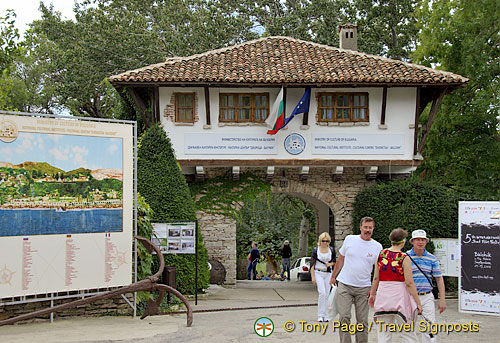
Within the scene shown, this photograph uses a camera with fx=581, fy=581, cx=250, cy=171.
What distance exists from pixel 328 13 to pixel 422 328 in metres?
23.6

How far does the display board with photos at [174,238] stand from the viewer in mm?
12594

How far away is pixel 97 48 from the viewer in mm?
27969

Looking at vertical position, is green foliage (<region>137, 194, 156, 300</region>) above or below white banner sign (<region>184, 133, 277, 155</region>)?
below

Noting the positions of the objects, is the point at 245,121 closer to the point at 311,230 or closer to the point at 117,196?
the point at 117,196

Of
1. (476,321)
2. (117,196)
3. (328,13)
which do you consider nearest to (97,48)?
(328,13)

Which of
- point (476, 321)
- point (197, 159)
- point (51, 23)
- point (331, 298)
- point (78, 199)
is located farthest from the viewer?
point (51, 23)

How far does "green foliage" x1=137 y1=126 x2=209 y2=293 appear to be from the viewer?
47.3 ft

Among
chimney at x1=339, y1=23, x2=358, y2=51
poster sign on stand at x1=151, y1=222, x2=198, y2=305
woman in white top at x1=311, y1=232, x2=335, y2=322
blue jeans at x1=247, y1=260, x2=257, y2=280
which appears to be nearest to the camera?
woman in white top at x1=311, y1=232, x2=335, y2=322

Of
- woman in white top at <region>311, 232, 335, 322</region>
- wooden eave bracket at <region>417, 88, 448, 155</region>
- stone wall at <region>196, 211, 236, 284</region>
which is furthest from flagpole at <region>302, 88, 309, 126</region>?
woman in white top at <region>311, 232, 335, 322</region>

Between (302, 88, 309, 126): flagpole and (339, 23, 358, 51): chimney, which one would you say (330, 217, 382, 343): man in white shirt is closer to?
(302, 88, 309, 126): flagpole

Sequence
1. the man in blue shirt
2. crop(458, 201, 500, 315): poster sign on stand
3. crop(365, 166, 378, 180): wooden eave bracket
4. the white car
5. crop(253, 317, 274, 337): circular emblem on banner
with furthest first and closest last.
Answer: the white car < crop(365, 166, 378, 180): wooden eave bracket < crop(458, 201, 500, 315): poster sign on stand < crop(253, 317, 274, 337): circular emblem on banner < the man in blue shirt

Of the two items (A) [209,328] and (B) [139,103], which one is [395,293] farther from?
(B) [139,103]

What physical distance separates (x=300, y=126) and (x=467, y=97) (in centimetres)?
985

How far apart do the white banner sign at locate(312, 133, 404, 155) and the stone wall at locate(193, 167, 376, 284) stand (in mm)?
1126
